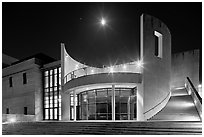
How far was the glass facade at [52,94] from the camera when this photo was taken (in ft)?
90.2

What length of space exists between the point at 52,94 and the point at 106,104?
36.1 feet

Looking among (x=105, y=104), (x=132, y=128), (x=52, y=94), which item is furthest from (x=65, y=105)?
(x=132, y=128)

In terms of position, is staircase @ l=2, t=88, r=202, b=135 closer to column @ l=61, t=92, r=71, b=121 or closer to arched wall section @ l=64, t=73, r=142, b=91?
arched wall section @ l=64, t=73, r=142, b=91

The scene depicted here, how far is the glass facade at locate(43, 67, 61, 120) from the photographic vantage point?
27500mm

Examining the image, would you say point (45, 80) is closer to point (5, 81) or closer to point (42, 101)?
point (42, 101)

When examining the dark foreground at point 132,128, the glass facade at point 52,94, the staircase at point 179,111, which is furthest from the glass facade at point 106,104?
the glass facade at point 52,94

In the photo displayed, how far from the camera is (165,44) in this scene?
742 inches

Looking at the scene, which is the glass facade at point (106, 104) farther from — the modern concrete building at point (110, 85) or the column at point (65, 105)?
the column at point (65, 105)

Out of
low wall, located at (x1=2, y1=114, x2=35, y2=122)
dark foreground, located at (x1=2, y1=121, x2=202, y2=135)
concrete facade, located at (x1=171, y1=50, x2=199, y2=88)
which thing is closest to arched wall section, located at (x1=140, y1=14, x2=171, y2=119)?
dark foreground, located at (x1=2, y1=121, x2=202, y2=135)

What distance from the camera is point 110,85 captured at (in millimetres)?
17500

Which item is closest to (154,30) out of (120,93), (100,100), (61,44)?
(120,93)

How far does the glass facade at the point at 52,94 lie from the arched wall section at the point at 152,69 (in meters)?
13.6

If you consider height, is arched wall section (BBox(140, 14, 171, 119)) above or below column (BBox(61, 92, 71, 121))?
above

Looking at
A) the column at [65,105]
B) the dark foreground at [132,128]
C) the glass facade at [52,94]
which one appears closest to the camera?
the dark foreground at [132,128]
